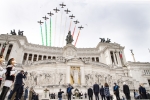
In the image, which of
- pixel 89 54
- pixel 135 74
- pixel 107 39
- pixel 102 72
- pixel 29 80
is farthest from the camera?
pixel 107 39

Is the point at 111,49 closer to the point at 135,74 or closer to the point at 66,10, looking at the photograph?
the point at 135,74

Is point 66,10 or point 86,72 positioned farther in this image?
point 66,10

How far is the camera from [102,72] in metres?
29.6

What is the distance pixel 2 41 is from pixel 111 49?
4029cm

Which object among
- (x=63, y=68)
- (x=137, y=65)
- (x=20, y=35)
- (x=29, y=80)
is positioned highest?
(x=20, y=35)

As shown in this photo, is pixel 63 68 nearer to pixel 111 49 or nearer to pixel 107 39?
pixel 111 49

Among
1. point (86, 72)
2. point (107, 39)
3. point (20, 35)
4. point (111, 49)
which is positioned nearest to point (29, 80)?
point (86, 72)

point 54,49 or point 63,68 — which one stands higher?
point 54,49

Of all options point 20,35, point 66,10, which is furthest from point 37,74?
point 20,35

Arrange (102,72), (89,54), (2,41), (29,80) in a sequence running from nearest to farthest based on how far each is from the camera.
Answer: (29,80), (102,72), (2,41), (89,54)

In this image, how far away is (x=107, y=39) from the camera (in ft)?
203

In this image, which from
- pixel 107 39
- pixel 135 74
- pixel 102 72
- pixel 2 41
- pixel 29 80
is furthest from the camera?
pixel 107 39

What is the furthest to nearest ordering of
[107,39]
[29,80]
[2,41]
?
[107,39] → [2,41] → [29,80]

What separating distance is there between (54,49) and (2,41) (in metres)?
19.0
